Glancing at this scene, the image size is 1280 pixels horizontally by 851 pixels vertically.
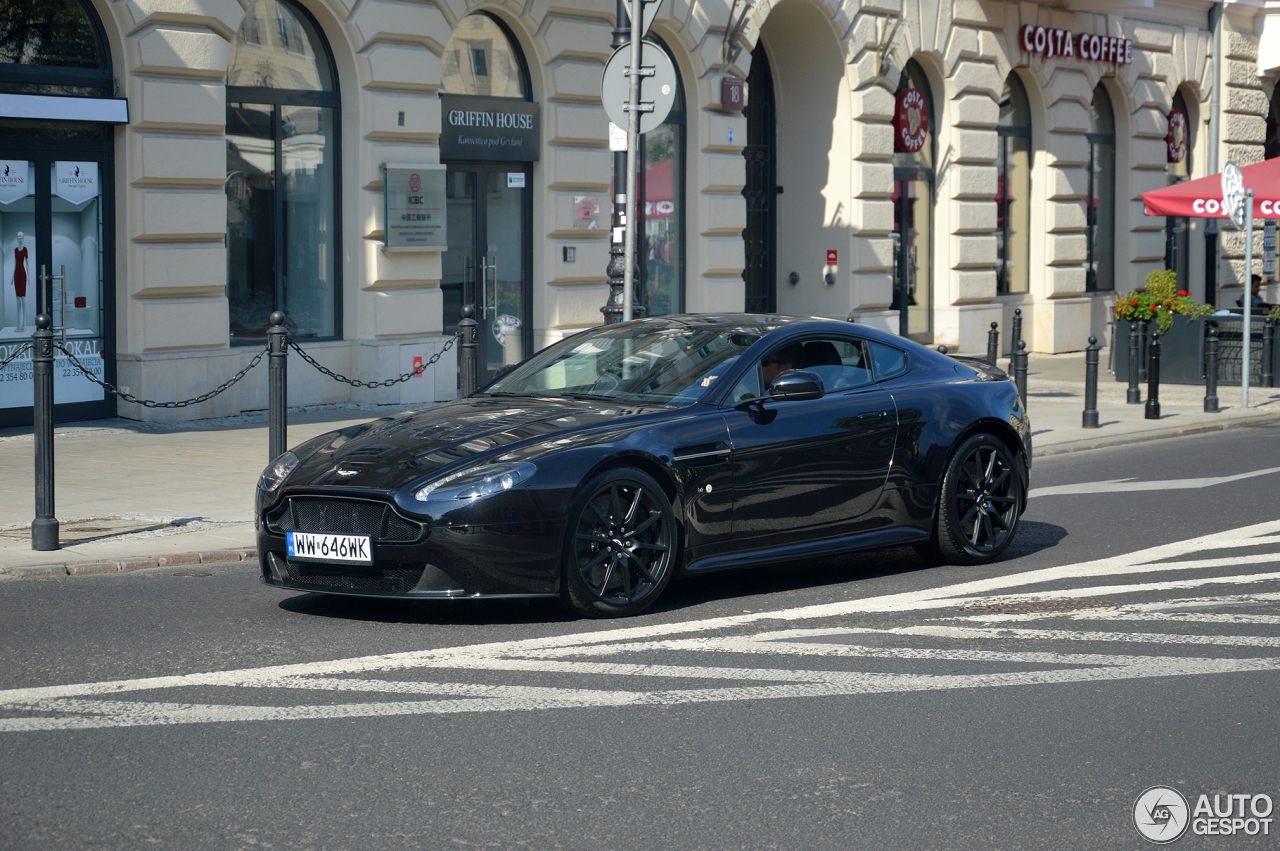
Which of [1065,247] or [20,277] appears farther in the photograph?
[1065,247]

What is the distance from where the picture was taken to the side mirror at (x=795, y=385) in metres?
7.70

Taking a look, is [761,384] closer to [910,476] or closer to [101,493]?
[910,476]

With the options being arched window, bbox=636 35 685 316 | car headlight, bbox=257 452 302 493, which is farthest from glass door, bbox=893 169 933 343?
car headlight, bbox=257 452 302 493

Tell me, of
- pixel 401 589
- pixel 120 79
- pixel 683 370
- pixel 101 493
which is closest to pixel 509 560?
pixel 401 589

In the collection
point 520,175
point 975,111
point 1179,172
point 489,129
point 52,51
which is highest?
point 975,111

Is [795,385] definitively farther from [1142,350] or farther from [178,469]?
[1142,350]

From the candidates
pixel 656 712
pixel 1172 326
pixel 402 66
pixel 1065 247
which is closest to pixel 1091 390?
pixel 1172 326

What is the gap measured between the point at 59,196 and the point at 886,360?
911cm

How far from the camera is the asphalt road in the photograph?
4.48 metres

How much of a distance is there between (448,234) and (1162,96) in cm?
1671

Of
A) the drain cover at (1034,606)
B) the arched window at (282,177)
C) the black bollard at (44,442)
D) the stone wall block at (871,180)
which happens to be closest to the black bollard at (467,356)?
the black bollard at (44,442)

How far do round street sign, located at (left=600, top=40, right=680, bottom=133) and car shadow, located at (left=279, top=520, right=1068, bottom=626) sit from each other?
4.60m

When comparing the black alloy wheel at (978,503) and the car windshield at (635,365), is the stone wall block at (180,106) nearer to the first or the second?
the car windshield at (635,365)

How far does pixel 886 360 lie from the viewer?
8641 mm
